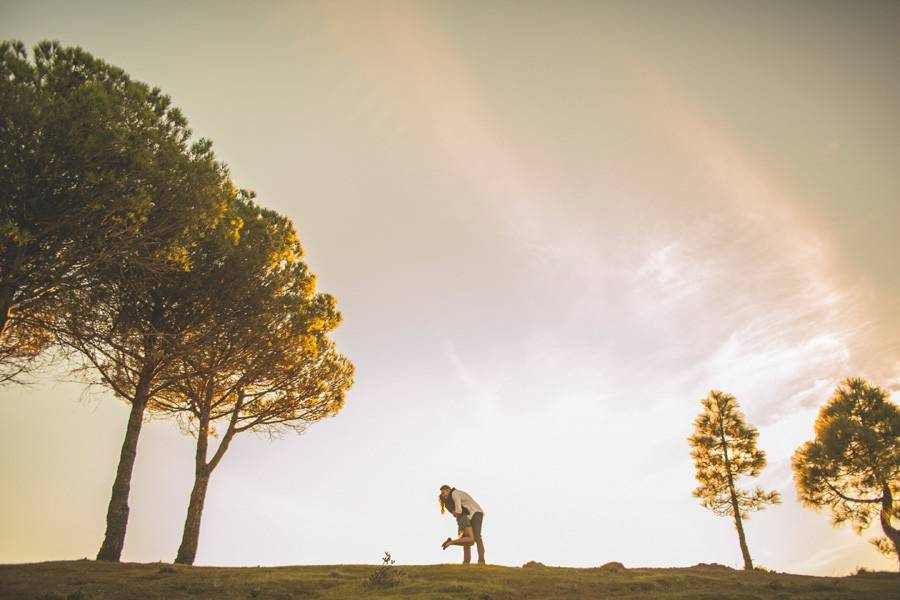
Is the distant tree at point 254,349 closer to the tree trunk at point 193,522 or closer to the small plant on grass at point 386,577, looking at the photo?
the tree trunk at point 193,522

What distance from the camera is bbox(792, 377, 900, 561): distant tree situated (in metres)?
26.9

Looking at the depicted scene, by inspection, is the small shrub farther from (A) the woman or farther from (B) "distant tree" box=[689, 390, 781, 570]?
(B) "distant tree" box=[689, 390, 781, 570]

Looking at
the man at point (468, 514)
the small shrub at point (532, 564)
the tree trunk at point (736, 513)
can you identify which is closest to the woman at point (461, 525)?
the man at point (468, 514)

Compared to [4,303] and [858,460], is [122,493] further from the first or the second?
[858,460]

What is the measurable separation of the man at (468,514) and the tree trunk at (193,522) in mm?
10448

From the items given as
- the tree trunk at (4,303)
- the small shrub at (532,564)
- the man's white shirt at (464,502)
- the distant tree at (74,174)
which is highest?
the distant tree at (74,174)

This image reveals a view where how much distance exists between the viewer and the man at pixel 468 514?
14.8 metres

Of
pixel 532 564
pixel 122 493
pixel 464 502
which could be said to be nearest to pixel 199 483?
pixel 122 493

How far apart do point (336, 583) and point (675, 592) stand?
8453 millimetres

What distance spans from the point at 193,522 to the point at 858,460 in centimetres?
3464

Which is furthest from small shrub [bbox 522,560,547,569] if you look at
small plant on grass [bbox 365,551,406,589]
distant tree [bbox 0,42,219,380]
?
distant tree [bbox 0,42,219,380]

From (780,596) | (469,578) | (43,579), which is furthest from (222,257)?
(780,596)

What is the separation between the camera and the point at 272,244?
1919 centimetres

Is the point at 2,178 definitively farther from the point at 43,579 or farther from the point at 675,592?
the point at 675,592
